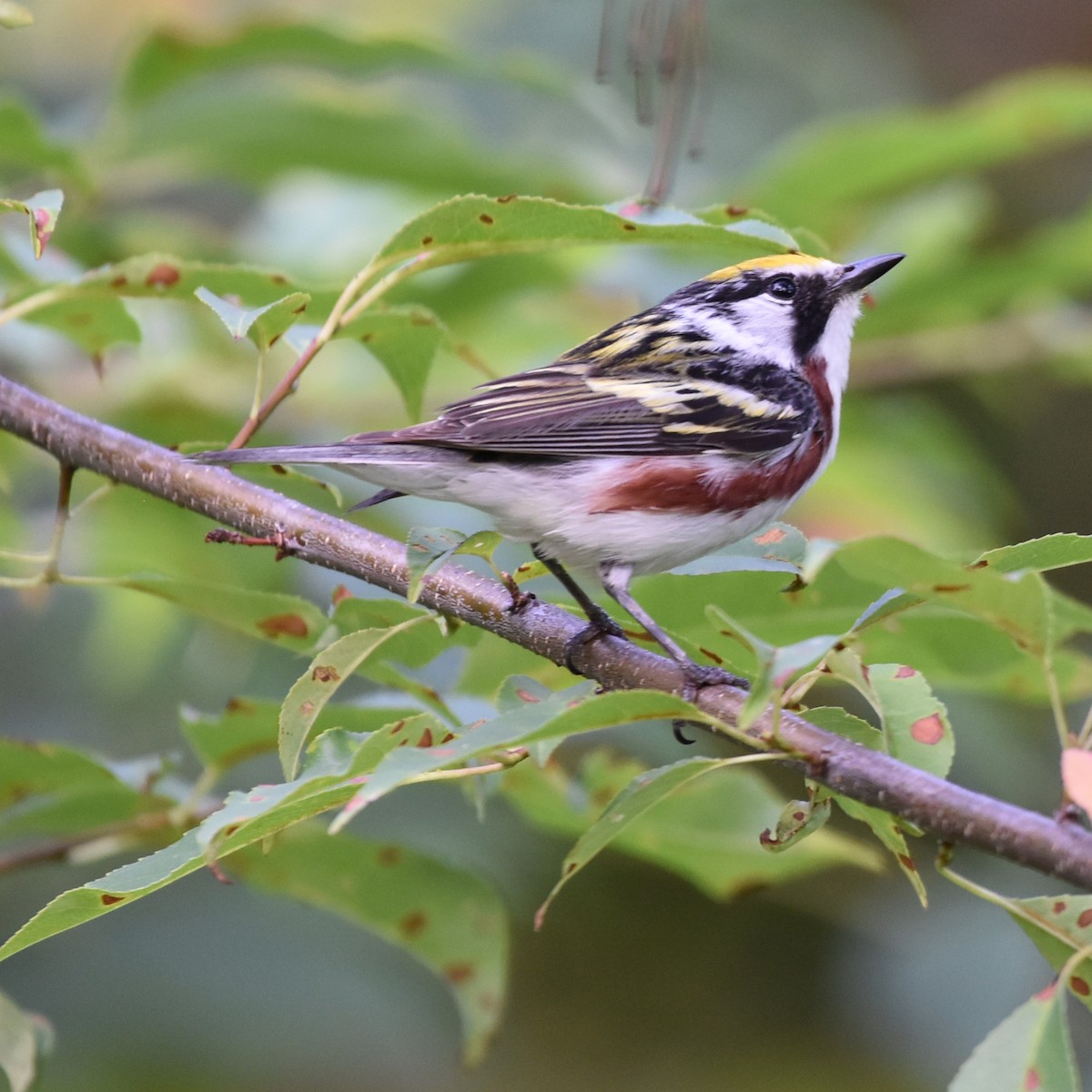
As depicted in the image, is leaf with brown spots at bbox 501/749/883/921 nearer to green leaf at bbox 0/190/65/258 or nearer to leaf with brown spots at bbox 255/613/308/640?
leaf with brown spots at bbox 255/613/308/640

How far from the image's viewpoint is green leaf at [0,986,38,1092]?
2.18 metres

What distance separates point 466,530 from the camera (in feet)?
13.6

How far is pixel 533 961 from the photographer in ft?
18.4

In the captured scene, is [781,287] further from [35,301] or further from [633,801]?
[633,801]

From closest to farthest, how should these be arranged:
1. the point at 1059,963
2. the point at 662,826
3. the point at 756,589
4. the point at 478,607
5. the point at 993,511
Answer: the point at 1059,963 → the point at 478,607 → the point at 756,589 → the point at 662,826 → the point at 993,511

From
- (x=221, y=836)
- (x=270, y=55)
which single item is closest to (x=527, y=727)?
(x=221, y=836)

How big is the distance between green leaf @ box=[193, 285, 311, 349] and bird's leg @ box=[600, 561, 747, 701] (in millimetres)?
778

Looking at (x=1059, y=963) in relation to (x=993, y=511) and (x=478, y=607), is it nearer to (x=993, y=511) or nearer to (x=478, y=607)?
(x=478, y=607)

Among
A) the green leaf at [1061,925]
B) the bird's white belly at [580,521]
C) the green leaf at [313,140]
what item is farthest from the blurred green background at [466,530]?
the green leaf at [1061,925]

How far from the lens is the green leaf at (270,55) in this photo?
324 centimetres

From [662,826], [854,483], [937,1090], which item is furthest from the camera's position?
[937,1090]

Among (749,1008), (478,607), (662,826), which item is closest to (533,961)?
(749,1008)

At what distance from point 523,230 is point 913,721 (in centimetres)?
98

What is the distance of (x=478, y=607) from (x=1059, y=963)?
0.96m
